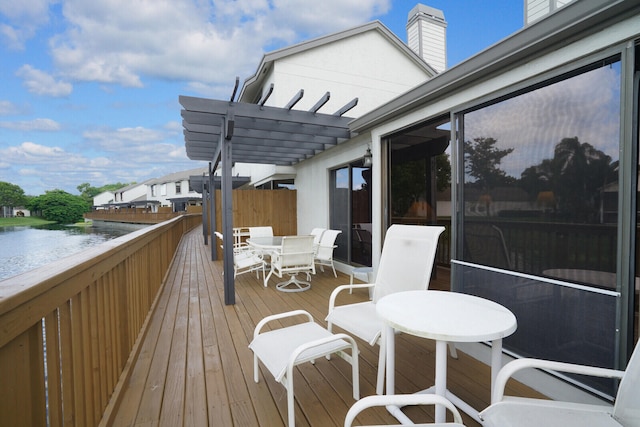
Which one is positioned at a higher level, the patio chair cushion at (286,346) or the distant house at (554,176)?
the distant house at (554,176)

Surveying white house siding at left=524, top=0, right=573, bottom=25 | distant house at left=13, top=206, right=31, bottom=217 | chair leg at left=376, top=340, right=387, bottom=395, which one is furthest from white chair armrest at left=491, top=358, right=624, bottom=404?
distant house at left=13, top=206, right=31, bottom=217

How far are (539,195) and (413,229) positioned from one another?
89 cm

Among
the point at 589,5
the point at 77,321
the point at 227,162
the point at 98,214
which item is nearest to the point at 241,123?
the point at 227,162

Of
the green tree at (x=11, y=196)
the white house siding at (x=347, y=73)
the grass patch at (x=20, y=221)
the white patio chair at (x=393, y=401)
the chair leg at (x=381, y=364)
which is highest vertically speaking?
the white house siding at (x=347, y=73)

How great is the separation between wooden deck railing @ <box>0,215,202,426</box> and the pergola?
1905 millimetres

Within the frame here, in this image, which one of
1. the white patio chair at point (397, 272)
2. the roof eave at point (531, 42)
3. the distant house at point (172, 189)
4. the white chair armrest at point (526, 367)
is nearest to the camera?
the white chair armrest at point (526, 367)

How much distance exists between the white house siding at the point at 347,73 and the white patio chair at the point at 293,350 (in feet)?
21.4

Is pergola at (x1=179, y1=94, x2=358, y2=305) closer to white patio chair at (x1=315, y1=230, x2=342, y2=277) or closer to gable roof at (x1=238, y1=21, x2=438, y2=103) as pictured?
white patio chair at (x1=315, y1=230, x2=342, y2=277)

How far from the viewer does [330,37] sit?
835 cm

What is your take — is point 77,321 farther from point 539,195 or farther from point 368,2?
point 368,2

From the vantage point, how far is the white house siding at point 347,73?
798 centimetres

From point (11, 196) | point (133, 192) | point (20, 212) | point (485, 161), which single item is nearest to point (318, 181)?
point (485, 161)

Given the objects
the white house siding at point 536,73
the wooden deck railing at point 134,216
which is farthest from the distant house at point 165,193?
the white house siding at point 536,73

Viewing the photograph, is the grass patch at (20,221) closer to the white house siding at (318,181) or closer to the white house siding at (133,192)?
the white house siding at (133,192)
